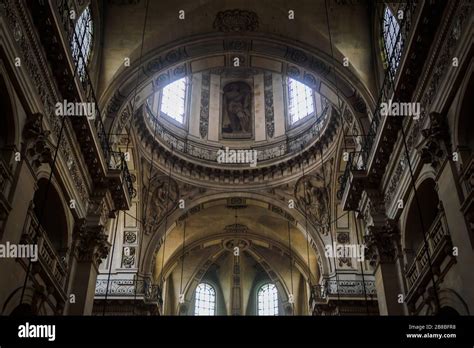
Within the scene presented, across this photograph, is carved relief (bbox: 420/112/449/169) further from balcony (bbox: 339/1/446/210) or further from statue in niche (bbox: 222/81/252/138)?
statue in niche (bbox: 222/81/252/138)

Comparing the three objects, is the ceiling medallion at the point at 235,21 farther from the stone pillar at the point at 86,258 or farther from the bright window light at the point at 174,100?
the bright window light at the point at 174,100

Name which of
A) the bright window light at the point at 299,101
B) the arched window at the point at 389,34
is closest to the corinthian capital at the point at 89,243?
the arched window at the point at 389,34

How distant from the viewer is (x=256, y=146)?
22375 mm

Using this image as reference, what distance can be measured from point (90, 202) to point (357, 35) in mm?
7732

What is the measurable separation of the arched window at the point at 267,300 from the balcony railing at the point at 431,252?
1503 cm

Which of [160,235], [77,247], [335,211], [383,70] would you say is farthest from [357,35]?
[160,235]

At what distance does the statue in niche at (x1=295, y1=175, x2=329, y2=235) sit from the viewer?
20.1m

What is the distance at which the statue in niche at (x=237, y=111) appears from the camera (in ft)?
76.6

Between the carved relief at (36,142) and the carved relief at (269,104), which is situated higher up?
the carved relief at (269,104)

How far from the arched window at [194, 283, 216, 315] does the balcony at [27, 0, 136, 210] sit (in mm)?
12702

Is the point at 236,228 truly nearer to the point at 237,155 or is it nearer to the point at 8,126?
the point at 237,155

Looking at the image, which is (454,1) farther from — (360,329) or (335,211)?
(335,211)

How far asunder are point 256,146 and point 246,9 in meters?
8.35

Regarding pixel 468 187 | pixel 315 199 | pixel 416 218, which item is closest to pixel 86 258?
pixel 416 218
